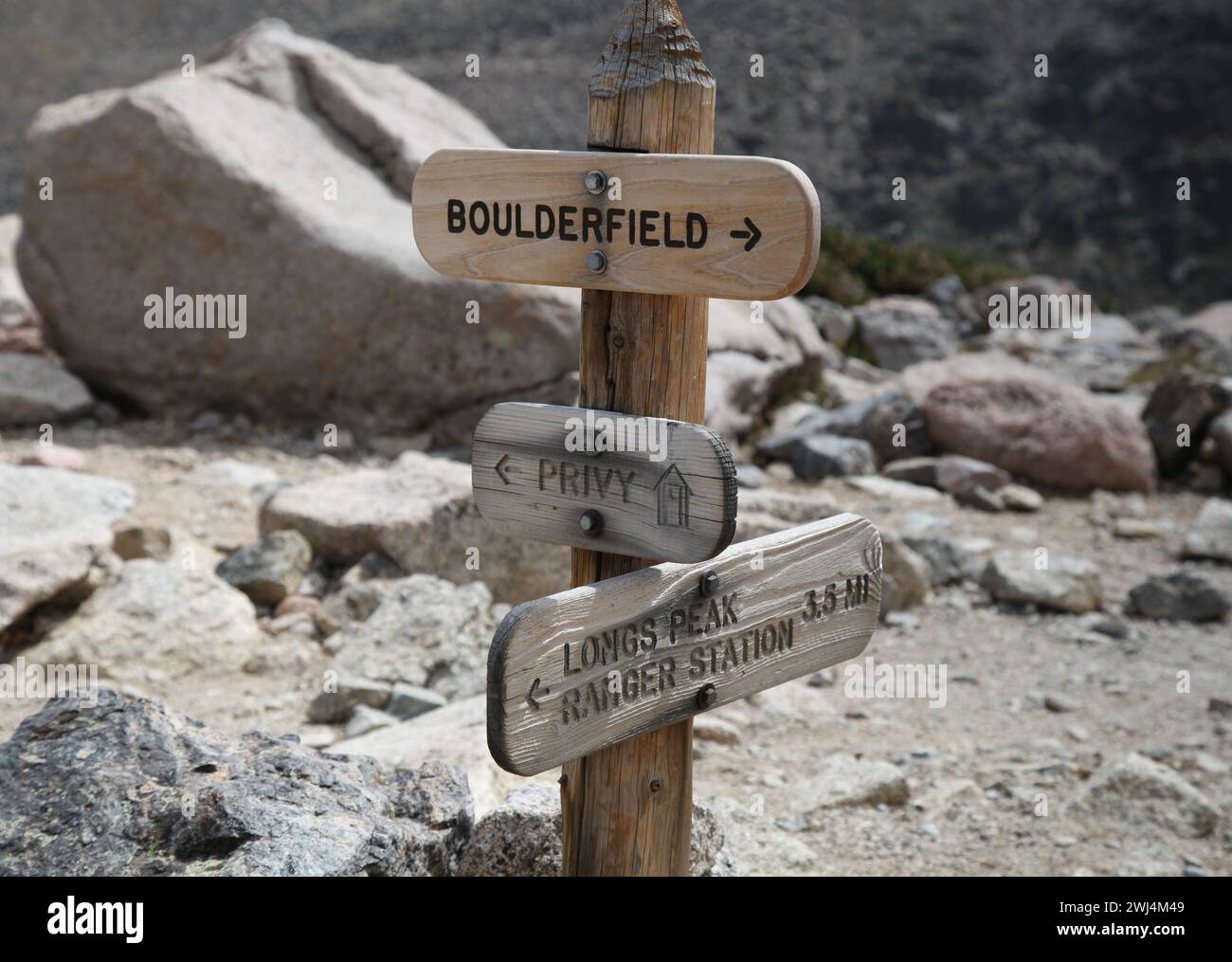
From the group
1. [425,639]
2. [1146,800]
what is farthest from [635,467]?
[1146,800]

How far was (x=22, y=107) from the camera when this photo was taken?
31188mm

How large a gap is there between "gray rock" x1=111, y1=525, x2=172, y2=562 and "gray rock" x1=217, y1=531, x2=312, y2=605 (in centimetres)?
26

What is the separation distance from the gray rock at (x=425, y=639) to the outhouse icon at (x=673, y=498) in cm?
240

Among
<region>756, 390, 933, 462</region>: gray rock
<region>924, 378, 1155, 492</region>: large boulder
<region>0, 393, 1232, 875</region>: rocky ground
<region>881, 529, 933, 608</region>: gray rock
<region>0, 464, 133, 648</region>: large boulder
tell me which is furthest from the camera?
<region>756, 390, 933, 462</region>: gray rock

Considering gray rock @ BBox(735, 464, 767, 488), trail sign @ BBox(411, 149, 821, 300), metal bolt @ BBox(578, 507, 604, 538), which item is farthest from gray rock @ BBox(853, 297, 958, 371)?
metal bolt @ BBox(578, 507, 604, 538)

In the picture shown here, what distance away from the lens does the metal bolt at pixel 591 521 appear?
2295 millimetres

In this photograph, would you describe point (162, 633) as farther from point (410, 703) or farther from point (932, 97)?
point (932, 97)

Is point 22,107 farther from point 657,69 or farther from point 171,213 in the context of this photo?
point 657,69

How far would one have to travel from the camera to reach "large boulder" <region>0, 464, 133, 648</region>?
4.52m

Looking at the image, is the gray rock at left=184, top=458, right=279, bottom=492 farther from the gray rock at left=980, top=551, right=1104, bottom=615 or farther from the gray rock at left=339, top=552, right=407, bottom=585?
the gray rock at left=980, top=551, right=1104, bottom=615

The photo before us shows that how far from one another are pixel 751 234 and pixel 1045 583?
172 inches

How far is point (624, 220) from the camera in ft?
7.45

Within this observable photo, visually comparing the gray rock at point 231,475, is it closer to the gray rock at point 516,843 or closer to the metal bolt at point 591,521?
the gray rock at point 516,843

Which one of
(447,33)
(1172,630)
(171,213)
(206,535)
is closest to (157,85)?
(171,213)
